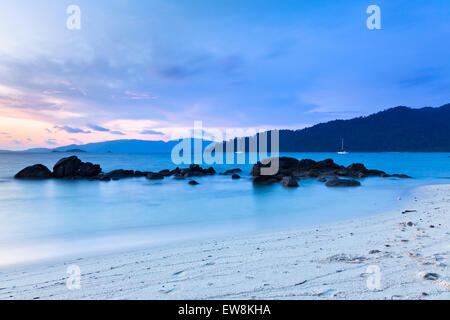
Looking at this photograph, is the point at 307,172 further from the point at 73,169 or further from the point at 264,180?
the point at 73,169

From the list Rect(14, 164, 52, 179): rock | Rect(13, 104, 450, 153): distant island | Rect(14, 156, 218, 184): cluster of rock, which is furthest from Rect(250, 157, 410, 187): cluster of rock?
Rect(13, 104, 450, 153): distant island

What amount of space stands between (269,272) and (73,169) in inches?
1346

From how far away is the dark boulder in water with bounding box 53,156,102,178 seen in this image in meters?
31.8

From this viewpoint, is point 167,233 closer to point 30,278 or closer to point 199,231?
point 199,231

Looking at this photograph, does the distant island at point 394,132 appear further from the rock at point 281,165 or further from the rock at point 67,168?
the rock at point 67,168

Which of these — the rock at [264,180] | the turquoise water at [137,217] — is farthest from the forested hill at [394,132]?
the turquoise water at [137,217]

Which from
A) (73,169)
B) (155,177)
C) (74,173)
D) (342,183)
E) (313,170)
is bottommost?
(342,183)

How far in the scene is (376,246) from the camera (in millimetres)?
5957

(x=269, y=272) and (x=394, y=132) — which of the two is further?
(x=394, y=132)

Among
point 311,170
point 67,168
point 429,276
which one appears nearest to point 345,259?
point 429,276

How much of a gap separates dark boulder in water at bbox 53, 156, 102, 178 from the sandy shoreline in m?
28.7

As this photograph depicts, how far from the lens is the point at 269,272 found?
4625 mm

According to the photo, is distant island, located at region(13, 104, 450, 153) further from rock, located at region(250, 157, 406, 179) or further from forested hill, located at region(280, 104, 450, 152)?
rock, located at region(250, 157, 406, 179)
